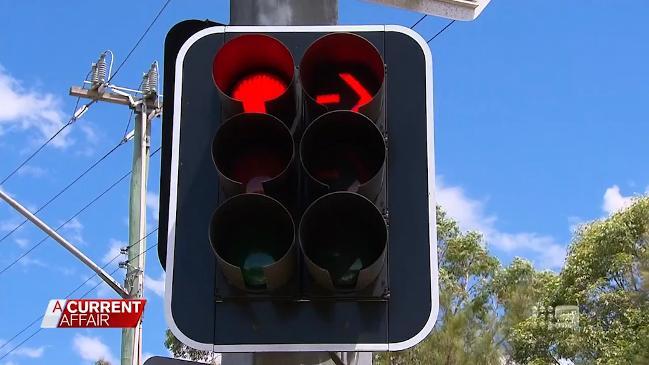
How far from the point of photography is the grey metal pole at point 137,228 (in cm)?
1475

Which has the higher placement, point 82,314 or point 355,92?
point 82,314

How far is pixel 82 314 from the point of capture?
1188cm

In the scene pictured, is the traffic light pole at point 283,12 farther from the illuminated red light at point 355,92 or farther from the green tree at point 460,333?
the green tree at point 460,333

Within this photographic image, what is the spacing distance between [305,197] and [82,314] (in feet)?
31.4

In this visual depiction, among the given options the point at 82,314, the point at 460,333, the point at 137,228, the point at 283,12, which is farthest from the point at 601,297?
the point at 283,12

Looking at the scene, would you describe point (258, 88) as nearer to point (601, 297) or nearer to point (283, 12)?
point (283, 12)

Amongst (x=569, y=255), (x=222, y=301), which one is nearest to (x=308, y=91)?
(x=222, y=301)

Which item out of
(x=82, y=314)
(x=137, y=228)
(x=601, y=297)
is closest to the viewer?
(x=82, y=314)

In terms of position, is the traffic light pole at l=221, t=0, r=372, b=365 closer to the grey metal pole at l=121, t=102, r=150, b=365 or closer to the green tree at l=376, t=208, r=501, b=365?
the grey metal pole at l=121, t=102, r=150, b=365

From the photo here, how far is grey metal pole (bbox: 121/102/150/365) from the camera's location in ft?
48.4

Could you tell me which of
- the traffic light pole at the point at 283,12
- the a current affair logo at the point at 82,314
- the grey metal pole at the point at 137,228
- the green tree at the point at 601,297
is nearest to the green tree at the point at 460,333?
the green tree at the point at 601,297

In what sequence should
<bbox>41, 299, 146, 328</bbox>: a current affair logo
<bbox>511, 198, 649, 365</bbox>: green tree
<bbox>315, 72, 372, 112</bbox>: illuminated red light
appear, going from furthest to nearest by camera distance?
<bbox>511, 198, 649, 365</bbox>: green tree < <bbox>41, 299, 146, 328</bbox>: a current affair logo < <bbox>315, 72, 372, 112</bbox>: illuminated red light

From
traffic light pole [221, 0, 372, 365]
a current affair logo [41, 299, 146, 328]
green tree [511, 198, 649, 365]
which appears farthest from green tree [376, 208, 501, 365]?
traffic light pole [221, 0, 372, 365]

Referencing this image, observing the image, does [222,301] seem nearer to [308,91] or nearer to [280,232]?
[280,232]
